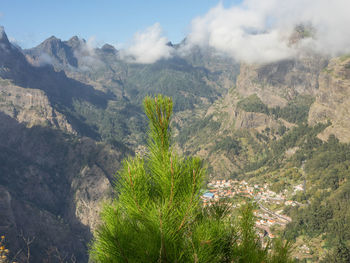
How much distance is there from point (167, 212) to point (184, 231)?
56 cm

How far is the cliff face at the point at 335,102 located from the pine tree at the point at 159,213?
5891 inches

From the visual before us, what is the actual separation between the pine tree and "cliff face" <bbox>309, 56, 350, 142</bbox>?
491ft

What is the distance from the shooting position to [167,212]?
312cm

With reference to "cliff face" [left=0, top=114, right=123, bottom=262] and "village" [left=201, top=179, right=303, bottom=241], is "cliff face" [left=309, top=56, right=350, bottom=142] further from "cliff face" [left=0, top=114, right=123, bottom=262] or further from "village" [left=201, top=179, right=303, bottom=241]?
"cliff face" [left=0, top=114, right=123, bottom=262]

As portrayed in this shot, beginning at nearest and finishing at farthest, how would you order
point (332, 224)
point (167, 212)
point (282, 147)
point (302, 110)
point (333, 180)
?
point (167, 212) → point (332, 224) → point (333, 180) → point (282, 147) → point (302, 110)

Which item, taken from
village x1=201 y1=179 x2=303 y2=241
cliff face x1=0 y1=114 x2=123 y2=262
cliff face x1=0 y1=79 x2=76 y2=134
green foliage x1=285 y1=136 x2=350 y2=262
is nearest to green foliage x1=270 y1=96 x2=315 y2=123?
green foliage x1=285 y1=136 x2=350 y2=262

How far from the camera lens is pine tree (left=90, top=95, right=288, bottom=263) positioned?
10.4 ft

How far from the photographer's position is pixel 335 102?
140 m

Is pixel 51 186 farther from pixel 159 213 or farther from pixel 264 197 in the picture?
pixel 159 213

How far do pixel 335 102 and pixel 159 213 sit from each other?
554 ft

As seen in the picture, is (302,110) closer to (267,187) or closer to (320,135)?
(320,135)

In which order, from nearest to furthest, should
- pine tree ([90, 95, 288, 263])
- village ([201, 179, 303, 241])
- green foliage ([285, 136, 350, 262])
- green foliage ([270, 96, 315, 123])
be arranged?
pine tree ([90, 95, 288, 263]) → green foliage ([285, 136, 350, 262]) → village ([201, 179, 303, 241]) → green foliage ([270, 96, 315, 123])

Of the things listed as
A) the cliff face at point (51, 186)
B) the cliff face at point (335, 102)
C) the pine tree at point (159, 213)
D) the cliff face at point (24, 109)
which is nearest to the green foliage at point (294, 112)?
the cliff face at point (335, 102)

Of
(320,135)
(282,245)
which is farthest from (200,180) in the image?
(320,135)
